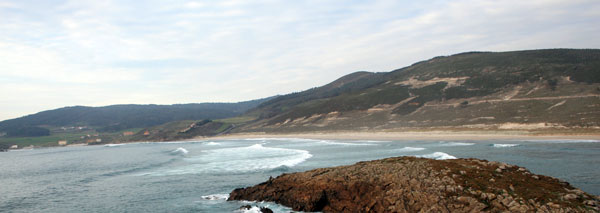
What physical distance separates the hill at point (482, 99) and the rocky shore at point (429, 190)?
3778 centimetres

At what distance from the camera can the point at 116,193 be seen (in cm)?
2559

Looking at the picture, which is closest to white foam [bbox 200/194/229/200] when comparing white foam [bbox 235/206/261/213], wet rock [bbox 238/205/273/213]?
wet rock [bbox 238/205/273/213]

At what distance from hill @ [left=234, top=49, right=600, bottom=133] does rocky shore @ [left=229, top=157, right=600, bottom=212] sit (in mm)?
37782

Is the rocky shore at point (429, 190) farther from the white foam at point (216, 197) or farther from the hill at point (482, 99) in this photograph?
the hill at point (482, 99)

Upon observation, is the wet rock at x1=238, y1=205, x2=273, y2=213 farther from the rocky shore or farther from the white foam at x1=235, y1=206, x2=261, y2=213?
the rocky shore

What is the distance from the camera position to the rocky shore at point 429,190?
12297 mm

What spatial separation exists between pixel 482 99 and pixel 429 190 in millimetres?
68841

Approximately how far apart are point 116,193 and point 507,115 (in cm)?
5542

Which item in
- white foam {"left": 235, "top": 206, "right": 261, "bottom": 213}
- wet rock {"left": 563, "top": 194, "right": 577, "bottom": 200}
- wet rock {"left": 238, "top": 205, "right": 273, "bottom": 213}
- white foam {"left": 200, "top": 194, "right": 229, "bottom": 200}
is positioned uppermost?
wet rock {"left": 563, "top": 194, "right": 577, "bottom": 200}

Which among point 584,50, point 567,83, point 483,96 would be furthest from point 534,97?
point 584,50

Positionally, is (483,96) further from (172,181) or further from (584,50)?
(172,181)

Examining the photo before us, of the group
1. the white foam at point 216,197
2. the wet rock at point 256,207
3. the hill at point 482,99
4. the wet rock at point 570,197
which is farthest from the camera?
the hill at point 482,99

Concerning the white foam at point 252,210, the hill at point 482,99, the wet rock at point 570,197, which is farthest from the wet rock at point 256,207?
the hill at point 482,99

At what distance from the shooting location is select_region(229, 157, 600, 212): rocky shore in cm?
1230
